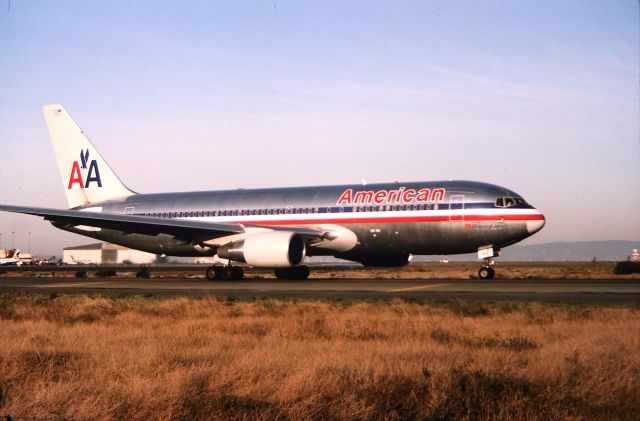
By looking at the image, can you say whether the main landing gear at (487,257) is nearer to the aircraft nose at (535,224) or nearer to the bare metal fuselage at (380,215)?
the bare metal fuselage at (380,215)

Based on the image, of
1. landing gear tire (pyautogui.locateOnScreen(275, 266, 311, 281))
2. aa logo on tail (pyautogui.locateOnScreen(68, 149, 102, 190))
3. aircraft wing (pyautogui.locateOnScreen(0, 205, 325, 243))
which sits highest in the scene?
aa logo on tail (pyautogui.locateOnScreen(68, 149, 102, 190))

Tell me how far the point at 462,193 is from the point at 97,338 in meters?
21.3

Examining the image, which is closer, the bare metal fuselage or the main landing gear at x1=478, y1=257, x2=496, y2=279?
the bare metal fuselage

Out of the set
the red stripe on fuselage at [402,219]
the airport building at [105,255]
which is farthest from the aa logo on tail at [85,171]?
the airport building at [105,255]

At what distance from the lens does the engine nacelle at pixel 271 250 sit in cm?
3062

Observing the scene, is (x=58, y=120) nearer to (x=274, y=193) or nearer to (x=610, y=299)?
(x=274, y=193)

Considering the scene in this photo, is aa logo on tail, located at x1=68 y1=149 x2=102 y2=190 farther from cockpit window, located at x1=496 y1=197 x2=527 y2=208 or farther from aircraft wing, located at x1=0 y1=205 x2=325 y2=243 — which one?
cockpit window, located at x1=496 y1=197 x2=527 y2=208

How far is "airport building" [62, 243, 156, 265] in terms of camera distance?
92.8 metres

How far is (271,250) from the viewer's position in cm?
3077

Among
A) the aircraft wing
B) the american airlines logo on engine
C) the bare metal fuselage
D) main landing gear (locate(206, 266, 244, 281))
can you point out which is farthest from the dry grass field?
main landing gear (locate(206, 266, 244, 281))

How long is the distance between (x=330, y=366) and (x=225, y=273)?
25.5 meters

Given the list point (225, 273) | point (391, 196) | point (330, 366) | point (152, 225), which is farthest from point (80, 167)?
point (330, 366)

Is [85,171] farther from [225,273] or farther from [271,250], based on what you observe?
[271,250]

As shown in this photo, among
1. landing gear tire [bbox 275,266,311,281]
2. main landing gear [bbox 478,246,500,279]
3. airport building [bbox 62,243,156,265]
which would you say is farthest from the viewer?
airport building [bbox 62,243,156,265]
